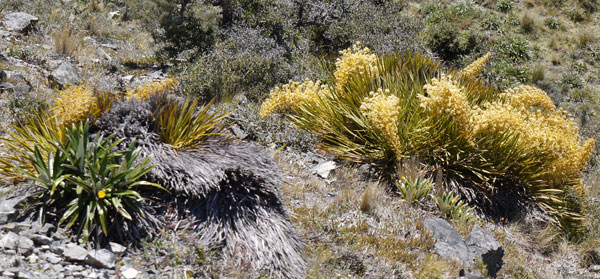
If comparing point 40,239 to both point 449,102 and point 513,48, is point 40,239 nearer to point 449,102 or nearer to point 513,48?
point 449,102

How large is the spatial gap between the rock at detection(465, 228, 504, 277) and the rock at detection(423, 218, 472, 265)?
94 mm

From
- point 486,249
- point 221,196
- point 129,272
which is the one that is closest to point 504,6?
point 486,249

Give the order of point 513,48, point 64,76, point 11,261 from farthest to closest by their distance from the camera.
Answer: point 513,48, point 64,76, point 11,261

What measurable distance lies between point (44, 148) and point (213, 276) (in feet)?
6.30

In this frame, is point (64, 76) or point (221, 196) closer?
point (221, 196)

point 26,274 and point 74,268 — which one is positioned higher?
point 26,274

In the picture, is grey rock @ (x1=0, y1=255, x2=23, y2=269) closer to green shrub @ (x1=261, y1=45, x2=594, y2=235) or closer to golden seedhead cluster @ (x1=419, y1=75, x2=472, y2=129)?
green shrub @ (x1=261, y1=45, x2=594, y2=235)

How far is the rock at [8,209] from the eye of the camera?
3477mm

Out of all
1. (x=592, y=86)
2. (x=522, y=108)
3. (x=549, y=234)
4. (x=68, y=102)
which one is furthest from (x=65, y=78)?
(x=592, y=86)

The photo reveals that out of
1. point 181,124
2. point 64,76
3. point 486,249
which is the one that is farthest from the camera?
point 64,76

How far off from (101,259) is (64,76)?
420 cm

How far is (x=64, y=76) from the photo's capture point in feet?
21.8

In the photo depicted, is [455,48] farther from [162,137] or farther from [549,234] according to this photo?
[162,137]

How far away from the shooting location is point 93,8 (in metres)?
11.5
